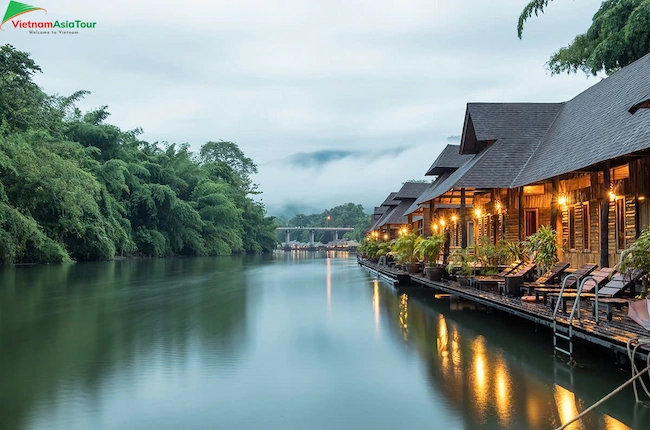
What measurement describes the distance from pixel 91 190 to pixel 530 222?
26852 mm

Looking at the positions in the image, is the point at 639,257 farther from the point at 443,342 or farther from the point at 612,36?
the point at 612,36

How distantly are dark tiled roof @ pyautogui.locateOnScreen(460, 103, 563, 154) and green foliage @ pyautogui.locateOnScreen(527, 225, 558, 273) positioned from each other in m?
6.89

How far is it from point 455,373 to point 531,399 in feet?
4.72

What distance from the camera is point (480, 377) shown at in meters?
7.95

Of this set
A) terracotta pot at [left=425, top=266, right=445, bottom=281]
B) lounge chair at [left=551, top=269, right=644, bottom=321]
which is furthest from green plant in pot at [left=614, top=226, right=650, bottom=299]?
terracotta pot at [left=425, top=266, right=445, bottom=281]

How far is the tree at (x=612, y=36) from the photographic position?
25109mm

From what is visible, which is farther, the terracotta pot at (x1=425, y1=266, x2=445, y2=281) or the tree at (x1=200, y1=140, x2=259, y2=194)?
the tree at (x1=200, y1=140, x2=259, y2=194)

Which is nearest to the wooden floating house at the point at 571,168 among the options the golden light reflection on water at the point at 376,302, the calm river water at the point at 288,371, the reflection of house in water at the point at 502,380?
the golden light reflection on water at the point at 376,302

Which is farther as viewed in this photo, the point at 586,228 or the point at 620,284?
the point at 586,228

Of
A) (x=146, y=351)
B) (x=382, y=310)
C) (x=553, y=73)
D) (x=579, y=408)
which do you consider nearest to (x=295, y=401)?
(x=579, y=408)

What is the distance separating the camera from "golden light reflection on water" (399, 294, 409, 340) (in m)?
12.0

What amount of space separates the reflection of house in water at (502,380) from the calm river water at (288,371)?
1.0 inches

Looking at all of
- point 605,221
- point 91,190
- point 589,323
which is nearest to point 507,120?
point 605,221

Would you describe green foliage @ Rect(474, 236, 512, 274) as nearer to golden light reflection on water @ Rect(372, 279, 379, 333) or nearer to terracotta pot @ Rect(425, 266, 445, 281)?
terracotta pot @ Rect(425, 266, 445, 281)
